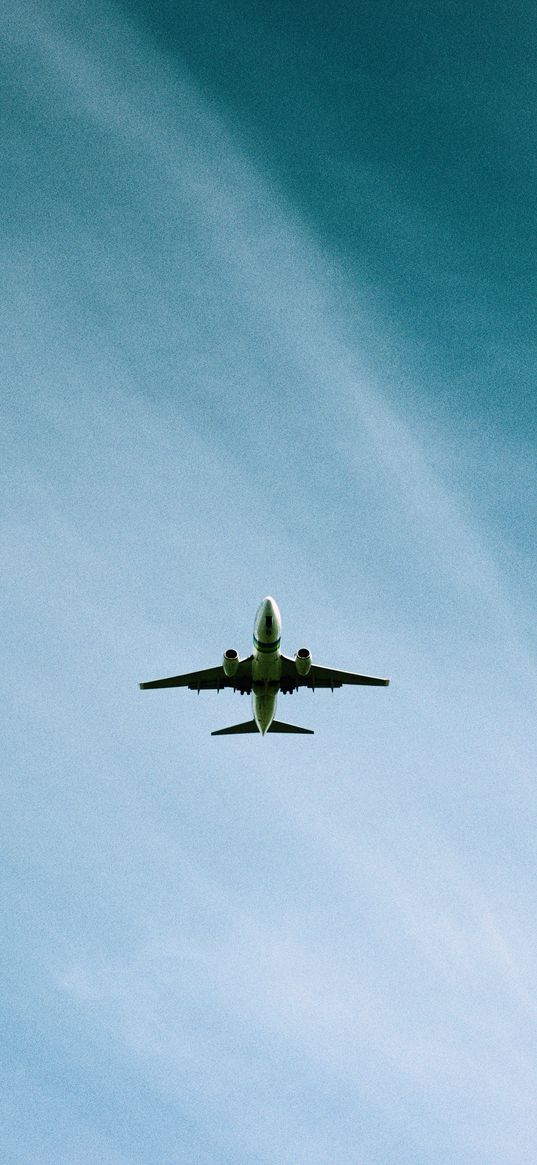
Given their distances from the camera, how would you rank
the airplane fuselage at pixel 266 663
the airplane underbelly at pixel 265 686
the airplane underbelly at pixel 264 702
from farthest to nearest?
the airplane underbelly at pixel 264 702, the airplane underbelly at pixel 265 686, the airplane fuselage at pixel 266 663

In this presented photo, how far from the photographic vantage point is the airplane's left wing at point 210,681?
5738cm

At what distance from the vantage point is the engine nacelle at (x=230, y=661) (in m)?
53.3

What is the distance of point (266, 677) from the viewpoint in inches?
2146

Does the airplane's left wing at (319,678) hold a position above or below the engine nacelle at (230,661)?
above

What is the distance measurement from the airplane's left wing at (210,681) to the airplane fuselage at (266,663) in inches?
57.1

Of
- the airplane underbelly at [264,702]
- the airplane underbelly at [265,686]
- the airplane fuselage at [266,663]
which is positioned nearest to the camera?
the airplane fuselage at [266,663]

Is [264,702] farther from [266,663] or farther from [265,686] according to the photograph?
[266,663]

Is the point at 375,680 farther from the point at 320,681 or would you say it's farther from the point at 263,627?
the point at 263,627

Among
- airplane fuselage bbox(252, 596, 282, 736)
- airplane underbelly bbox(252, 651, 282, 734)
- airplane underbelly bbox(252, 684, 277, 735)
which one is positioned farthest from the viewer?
airplane underbelly bbox(252, 684, 277, 735)

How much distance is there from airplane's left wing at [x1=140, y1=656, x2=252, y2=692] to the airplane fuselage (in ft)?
4.76

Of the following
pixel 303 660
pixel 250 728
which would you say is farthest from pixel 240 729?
pixel 303 660

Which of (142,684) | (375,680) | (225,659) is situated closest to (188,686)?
(142,684)

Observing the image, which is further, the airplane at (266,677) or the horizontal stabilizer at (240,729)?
the horizontal stabilizer at (240,729)

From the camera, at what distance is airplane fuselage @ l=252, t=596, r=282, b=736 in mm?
50625
